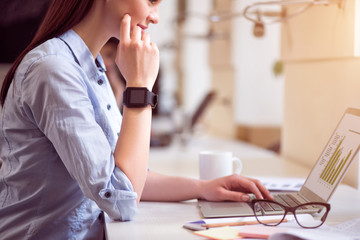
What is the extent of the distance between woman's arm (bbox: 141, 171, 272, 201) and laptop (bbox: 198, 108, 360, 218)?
2 centimetres

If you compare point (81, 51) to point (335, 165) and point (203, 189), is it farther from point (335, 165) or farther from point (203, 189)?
point (335, 165)

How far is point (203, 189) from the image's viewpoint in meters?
1.18

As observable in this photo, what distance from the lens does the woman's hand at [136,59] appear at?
108cm

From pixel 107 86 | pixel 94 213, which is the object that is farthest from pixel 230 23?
pixel 94 213

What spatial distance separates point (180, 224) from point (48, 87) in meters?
0.37

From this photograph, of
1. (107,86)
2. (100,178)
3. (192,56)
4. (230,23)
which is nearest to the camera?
(100,178)

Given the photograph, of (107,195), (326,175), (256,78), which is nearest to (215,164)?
(326,175)

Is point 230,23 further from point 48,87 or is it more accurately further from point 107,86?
point 48,87

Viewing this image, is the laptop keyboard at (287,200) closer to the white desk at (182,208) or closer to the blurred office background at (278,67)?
the white desk at (182,208)

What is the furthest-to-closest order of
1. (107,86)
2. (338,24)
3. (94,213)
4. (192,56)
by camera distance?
(192,56) → (338,24) → (107,86) → (94,213)

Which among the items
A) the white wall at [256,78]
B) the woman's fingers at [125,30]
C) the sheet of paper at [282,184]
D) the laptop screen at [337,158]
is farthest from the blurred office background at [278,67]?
the woman's fingers at [125,30]

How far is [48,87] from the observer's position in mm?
957

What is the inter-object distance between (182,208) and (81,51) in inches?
16.8

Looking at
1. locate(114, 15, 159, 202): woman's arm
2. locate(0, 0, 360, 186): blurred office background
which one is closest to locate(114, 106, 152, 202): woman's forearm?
locate(114, 15, 159, 202): woman's arm
